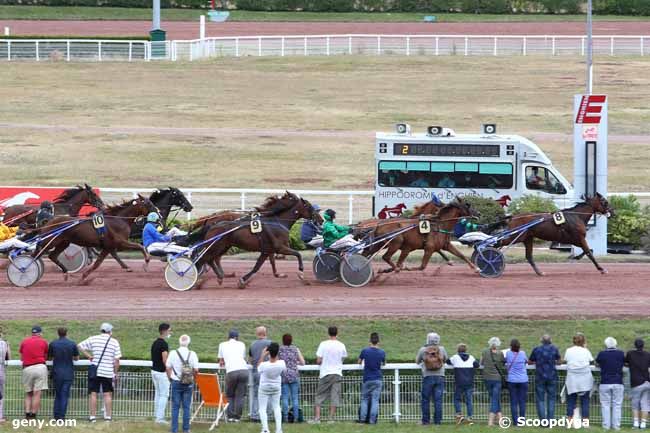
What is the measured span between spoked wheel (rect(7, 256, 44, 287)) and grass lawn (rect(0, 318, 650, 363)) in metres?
2.48

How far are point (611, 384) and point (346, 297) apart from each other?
18.8 feet

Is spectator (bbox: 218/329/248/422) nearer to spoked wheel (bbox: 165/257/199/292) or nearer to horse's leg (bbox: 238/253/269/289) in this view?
spoked wheel (bbox: 165/257/199/292)

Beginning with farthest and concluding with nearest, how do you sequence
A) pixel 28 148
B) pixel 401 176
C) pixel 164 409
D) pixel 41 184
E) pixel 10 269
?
pixel 28 148
pixel 41 184
pixel 401 176
pixel 10 269
pixel 164 409

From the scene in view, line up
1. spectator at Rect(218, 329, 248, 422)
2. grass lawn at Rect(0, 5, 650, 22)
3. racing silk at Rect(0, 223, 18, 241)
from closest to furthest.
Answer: spectator at Rect(218, 329, 248, 422), racing silk at Rect(0, 223, 18, 241), grass lawn at Rect(0, 5, 650, 22)

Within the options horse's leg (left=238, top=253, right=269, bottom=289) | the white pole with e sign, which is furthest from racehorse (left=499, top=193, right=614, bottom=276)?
horse's leg (left=238, top=253, right=269, bottom=289)

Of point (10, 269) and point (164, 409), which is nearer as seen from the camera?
point (164, 409)

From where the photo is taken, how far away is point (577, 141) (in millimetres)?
23984

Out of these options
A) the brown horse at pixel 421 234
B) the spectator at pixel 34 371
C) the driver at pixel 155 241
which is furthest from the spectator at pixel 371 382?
the brown horse at pixel 421 234

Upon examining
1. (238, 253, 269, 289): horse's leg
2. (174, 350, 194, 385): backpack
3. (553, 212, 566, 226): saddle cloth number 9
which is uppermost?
(553, 212, 566, 226): saddle cloth number 9

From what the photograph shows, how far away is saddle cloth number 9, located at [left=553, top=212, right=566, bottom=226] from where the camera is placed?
2122 centimetres

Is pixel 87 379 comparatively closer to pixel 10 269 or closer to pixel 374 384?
pixel 374 384

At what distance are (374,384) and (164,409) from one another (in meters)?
2.22

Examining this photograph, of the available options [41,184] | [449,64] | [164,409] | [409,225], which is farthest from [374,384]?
[449,64]

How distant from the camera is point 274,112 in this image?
1681 inches
